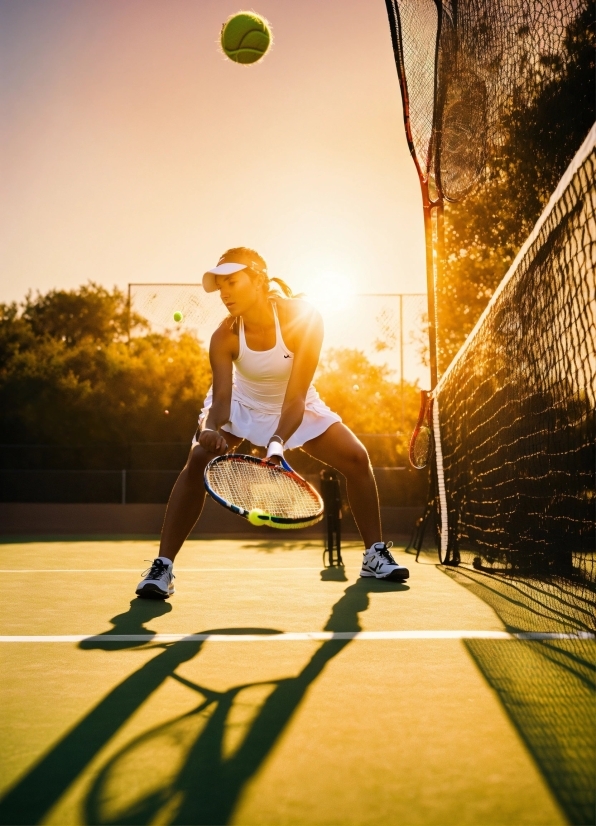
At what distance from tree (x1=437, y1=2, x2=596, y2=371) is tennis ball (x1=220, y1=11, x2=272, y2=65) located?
1948 mm

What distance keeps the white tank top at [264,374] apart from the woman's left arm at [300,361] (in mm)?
89

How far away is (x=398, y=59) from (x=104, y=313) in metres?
31.7

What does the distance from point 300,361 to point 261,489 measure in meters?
0.94

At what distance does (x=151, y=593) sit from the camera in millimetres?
4316

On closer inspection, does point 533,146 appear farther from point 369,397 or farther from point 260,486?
point 369,397

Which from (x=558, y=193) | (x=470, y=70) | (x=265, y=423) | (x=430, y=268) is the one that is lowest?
(x=265, y=423)

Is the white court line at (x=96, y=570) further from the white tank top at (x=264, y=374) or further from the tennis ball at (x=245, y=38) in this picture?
the tennis ball at (x=245, y=38)

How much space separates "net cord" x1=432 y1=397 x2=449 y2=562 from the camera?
6.67 m

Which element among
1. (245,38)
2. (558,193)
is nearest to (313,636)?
(558,193)

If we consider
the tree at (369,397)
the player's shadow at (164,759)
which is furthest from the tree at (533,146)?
the tree at (369,397)

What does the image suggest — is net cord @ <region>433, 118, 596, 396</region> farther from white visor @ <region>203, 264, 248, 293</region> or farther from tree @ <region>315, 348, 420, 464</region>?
tree @ <region>315, 348, 420, 464</region>

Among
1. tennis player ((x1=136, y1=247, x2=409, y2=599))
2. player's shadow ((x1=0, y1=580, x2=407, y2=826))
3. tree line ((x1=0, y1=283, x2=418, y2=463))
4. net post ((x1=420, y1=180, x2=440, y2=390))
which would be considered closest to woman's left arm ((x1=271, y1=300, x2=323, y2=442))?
tennis player ((x1=136, y1=247, x2=409, y2=599))

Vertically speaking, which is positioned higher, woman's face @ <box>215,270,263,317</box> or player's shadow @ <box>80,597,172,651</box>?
woman's face @ <box>215,270,263,317</box>

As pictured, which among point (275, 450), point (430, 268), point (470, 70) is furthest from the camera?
point (430, 268)
